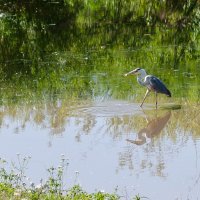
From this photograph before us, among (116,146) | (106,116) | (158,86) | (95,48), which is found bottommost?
(95,48)

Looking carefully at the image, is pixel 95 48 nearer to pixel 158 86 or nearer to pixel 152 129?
pixel 158 86

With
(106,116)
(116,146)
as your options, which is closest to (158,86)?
(106,116)

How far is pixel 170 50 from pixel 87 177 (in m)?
9.05

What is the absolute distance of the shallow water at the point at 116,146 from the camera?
732cm

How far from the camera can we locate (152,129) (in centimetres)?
982

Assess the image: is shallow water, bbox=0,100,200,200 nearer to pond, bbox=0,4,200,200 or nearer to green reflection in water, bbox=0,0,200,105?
pond, bbox=0,4,200,200

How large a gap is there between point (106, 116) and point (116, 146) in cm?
164

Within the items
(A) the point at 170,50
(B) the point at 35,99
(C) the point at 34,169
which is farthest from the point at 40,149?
(A) the point at 170,50

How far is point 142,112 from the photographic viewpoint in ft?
34.9

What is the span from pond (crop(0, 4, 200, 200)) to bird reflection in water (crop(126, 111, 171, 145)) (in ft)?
0.05

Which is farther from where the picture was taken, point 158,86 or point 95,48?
point 95,48

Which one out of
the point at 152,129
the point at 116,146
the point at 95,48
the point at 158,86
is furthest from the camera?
the point at 95,48

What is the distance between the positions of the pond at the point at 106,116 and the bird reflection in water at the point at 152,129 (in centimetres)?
1

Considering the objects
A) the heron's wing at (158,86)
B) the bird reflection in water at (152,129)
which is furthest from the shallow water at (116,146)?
the heron's wing at (158,86)
